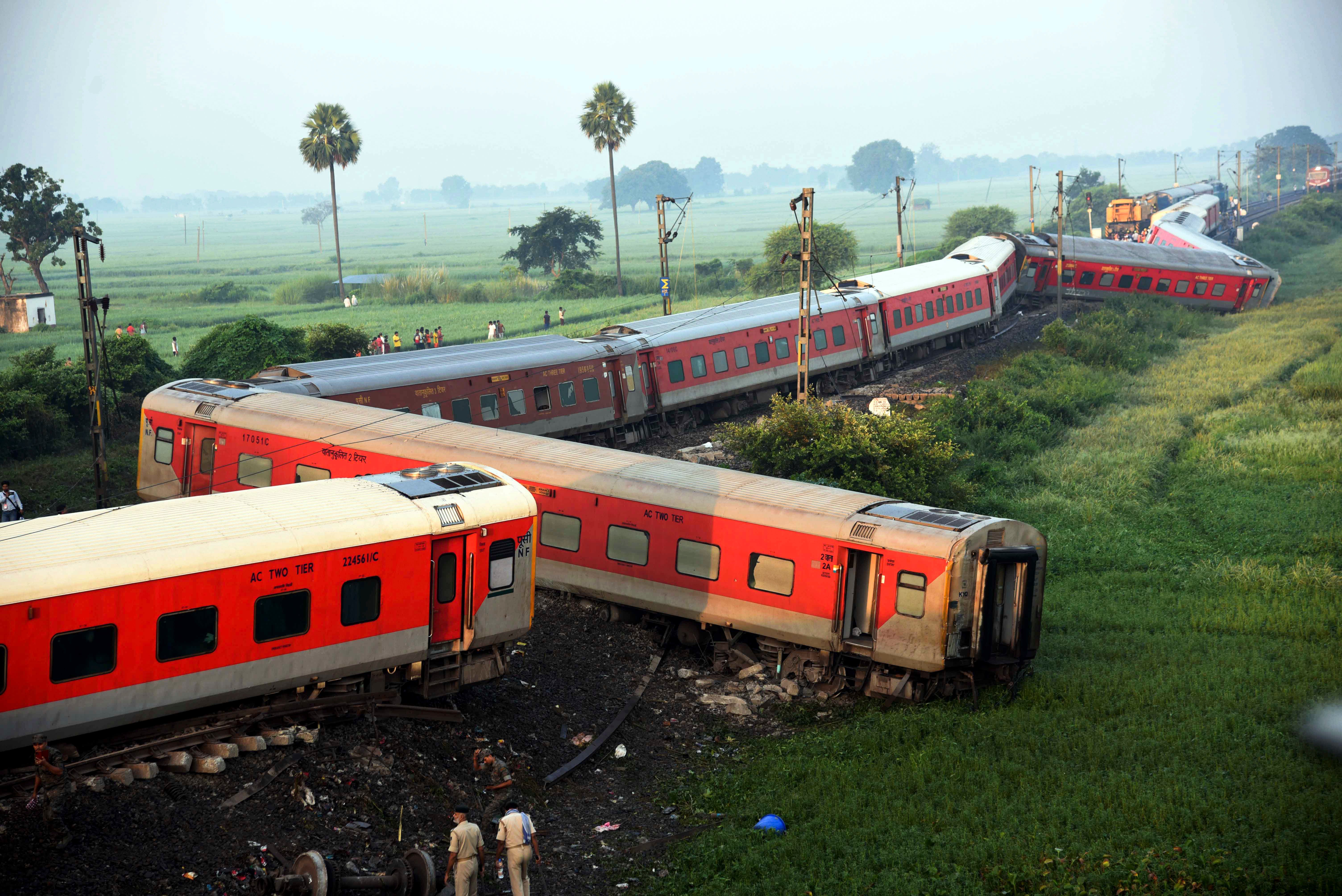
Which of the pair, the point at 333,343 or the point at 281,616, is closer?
the point at 281,616

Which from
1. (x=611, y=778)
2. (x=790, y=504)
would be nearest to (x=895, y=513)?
(x=790, y=504)

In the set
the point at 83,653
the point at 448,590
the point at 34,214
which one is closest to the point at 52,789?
the point at 83,653

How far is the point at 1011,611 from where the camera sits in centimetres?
1662

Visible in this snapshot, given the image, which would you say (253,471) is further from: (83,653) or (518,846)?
(518,846)

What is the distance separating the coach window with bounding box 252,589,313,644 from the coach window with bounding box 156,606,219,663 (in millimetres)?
493

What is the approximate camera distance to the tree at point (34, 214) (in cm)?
6300

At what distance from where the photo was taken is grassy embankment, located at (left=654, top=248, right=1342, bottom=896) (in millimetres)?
11445

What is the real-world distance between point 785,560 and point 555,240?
87.6 meters

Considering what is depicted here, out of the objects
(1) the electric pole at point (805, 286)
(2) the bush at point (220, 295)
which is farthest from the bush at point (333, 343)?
(2) the bush at point (220, 295)

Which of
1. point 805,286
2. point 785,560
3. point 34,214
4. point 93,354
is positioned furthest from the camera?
point 34,214

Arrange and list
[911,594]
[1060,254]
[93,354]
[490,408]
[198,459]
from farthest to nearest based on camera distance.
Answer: [1060,254] → [490,408] → [93,354] → [198,459] → [911,594]

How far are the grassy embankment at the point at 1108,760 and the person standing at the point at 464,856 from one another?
7.00 feet

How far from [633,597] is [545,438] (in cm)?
464

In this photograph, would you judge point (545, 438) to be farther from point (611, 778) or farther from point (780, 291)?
point (780, 291)
